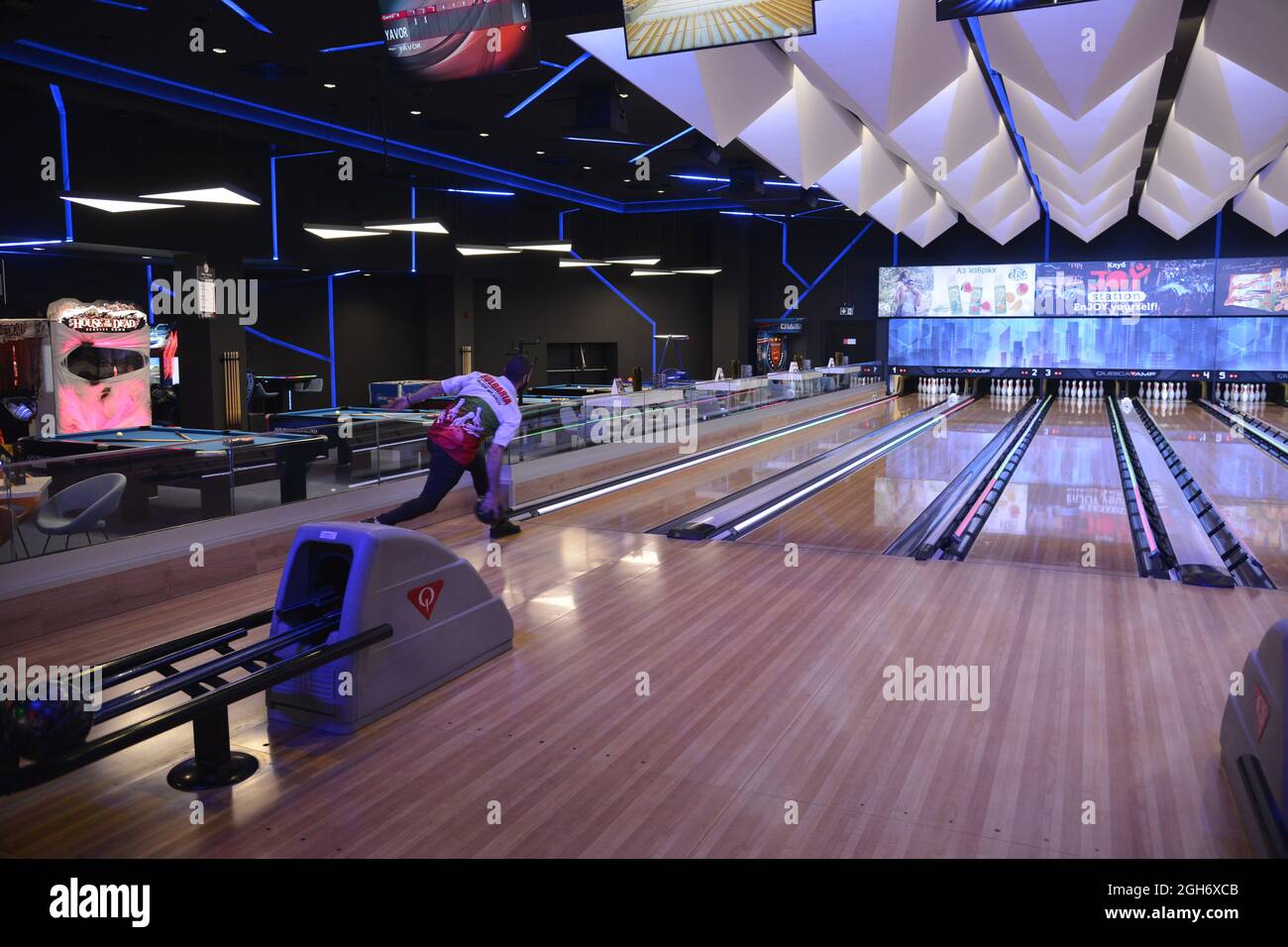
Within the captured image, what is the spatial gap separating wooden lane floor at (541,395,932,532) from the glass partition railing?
67 cm

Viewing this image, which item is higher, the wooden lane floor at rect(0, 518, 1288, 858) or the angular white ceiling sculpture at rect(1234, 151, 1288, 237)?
the angular white ceiling sculpture at rect(1234, 151, 1288, 237)

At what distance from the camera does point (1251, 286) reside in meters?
13.9

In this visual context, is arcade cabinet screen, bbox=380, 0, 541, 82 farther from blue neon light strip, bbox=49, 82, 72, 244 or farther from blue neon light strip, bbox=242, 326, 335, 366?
blue neon light strip, bbox=242, 326, 335, 366

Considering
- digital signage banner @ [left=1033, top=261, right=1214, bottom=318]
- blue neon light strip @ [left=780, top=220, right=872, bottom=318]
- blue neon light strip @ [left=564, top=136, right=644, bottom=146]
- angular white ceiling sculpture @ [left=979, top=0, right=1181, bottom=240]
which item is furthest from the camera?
blue neon light strip @ [left=780, top=220, right=872, bottom=318]

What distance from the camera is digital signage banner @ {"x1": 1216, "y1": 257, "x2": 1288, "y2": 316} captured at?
13.7 meters

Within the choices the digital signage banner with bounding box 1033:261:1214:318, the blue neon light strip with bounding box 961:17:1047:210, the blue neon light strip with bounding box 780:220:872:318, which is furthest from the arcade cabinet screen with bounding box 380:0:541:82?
the digital signage banner with bounding box 1033:261:1214:318

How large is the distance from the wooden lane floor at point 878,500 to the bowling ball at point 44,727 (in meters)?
3.58

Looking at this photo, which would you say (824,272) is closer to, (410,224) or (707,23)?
(410,224)

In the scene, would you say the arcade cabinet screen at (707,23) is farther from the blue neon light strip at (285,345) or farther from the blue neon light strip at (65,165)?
the blue neon light strip at (285,345)
